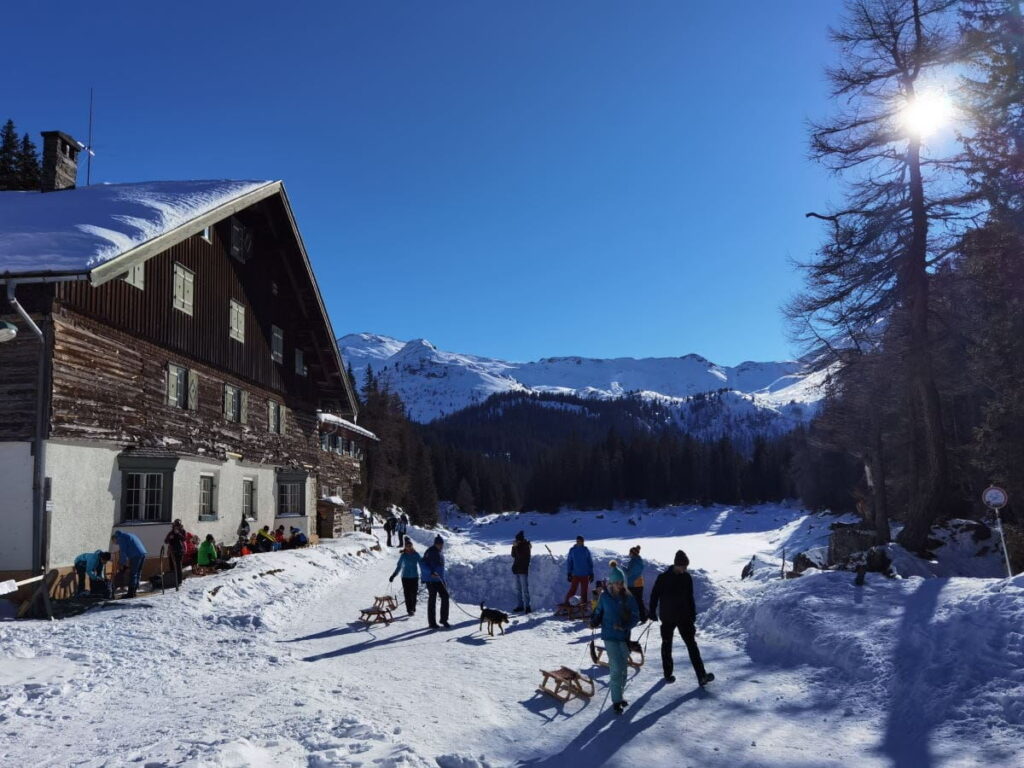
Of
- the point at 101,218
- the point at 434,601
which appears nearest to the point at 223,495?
the point at 101,218

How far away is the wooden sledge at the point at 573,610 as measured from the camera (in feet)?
51.9

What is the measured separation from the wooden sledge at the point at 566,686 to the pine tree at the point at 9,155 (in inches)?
2025

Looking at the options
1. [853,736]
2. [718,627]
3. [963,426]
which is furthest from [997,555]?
[963,426]

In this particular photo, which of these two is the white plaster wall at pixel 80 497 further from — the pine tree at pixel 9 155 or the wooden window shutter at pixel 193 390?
A: the pine tree at pixel 9 155

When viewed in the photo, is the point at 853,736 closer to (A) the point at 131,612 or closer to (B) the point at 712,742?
(B) the point at 712,742

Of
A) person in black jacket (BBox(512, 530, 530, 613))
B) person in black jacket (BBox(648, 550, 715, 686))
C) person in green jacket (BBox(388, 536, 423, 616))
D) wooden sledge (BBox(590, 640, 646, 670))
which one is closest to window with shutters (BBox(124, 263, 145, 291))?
person in green jacket (BBox(388, 536, 423, 616))

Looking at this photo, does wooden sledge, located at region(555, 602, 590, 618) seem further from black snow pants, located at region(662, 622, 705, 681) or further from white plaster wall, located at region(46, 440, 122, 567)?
white plaster wall, located at region(46, 440, 122, 567)

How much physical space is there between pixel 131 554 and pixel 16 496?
265 cm

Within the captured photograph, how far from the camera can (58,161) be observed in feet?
73.0

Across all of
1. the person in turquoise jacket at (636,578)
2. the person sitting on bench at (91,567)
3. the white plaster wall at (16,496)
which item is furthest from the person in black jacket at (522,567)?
the white plaster wall at (16,496)

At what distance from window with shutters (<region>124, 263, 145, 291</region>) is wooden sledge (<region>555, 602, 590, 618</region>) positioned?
45.9ft

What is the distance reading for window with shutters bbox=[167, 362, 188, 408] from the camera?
1967 cm

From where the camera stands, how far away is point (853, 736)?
301 inches

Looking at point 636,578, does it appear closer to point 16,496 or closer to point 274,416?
point 16,496
